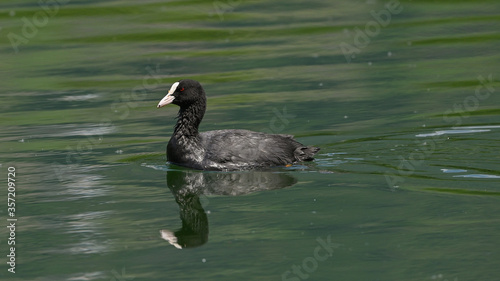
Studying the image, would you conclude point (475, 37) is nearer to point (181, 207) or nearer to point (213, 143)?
point (213, 143)

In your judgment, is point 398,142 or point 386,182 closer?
point 386,182

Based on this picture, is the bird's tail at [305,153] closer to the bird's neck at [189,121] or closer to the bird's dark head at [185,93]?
the bird's neck at [189,121]

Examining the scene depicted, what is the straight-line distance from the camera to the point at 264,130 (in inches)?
488

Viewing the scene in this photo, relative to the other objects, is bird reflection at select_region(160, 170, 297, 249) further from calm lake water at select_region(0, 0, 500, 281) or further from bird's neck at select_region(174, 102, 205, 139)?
bird's neck at select_region(174, 102, 205, 139)

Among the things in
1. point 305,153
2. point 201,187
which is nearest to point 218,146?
point 201,187

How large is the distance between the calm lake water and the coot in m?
0.17

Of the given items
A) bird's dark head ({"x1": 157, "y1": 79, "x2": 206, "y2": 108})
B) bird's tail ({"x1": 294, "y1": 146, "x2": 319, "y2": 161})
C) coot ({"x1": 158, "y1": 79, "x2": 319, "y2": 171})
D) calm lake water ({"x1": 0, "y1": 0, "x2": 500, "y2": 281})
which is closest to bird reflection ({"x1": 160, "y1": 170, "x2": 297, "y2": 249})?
calm lake water ({"x1": 0, "y1": 0, "x2": 500, "y2": 281})

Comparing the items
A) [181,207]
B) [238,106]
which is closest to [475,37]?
[238,106]

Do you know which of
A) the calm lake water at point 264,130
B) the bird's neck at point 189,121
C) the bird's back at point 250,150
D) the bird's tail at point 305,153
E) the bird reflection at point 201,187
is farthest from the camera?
the bird's neck at point 189,121

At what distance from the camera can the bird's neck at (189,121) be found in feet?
35.9

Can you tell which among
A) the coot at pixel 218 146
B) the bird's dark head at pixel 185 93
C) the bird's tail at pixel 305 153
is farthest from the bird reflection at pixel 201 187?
the bird's dark head at pixel 185 93

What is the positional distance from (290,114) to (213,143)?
2749 millimetres

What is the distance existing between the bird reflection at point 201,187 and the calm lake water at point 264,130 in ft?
0.11

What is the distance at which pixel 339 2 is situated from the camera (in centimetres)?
2289
